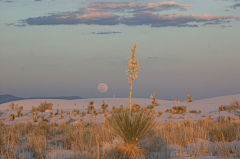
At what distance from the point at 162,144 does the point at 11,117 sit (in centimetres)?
1197

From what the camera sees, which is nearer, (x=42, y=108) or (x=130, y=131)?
(x=130, y=131)

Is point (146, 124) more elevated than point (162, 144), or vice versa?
point (146, 124)

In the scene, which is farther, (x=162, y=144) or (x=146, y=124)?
(x=162, y=144)

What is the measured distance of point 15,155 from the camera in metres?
5.86

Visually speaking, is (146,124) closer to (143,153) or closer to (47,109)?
(143,153)

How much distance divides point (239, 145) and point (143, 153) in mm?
3169

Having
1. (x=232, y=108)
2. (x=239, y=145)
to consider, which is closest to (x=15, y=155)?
(x=239, y=145)

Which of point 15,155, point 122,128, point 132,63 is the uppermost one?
point 132,63

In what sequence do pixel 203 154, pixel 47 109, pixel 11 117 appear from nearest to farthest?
pixel 203 154 < pixel 11 117 < pixel 47 109

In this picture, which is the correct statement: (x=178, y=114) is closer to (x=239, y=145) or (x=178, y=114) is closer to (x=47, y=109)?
(x=239, y=145)

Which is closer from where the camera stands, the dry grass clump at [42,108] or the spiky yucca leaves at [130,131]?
the spiky yucca leaves at [130,131]

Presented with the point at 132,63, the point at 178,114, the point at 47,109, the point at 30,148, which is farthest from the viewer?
the point at 47,109

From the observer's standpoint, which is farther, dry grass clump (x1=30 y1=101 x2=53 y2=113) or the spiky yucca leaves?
dry grass clump (x1=30 y1=101 x2=53 y2=113)

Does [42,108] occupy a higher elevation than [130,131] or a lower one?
higher
